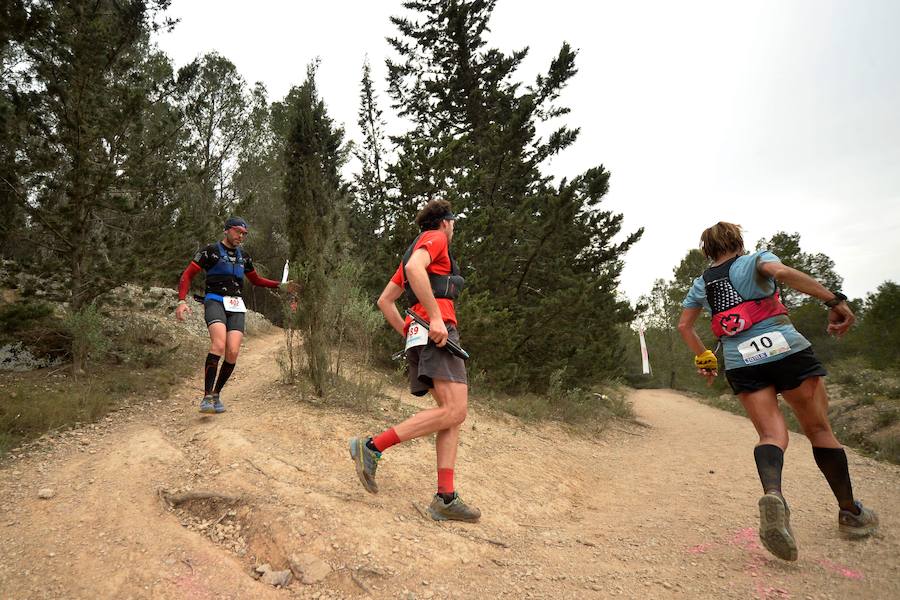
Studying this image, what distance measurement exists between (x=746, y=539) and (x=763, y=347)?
4.14 ft

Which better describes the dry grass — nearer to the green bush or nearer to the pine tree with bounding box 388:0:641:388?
the green bush

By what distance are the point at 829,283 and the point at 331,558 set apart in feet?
145

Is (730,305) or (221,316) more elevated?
(730,305)

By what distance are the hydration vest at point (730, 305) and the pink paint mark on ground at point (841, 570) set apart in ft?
3.94

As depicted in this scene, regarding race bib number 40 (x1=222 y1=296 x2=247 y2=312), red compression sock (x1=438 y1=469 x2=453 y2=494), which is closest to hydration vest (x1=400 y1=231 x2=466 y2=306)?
red compression sock (x1=438 y1=469 x2=453 y2=494)

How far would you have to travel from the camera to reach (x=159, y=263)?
6.86 metres

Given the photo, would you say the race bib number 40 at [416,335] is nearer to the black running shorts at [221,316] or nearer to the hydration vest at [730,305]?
the hydration vest at [730,305]

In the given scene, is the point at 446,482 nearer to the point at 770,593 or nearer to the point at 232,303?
the point at 770,593

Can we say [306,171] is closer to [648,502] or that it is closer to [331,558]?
[331,558]

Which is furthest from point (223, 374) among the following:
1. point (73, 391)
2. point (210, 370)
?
point (73, 391)

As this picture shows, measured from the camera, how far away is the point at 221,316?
4562 millimetres

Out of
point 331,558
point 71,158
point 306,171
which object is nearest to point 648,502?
point 331,558

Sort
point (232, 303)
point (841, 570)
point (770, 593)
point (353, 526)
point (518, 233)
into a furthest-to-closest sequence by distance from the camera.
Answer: point (518, 233)
point (232, 303)
point (353, 526)
point (841, 570)
point (770, 593)

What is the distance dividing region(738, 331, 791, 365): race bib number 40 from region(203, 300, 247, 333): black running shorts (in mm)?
4136
